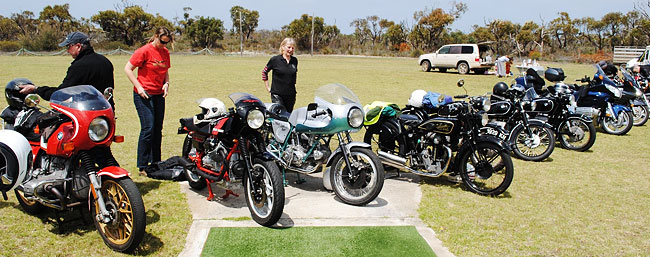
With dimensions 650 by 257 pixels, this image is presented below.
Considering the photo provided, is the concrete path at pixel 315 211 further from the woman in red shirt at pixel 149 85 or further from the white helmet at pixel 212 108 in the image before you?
the white helmet at pixel 212 108

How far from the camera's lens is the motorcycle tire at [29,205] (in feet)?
14.1

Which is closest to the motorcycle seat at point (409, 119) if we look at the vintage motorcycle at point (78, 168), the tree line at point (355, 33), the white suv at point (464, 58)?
the vintage motorcycle at point (78, 168)

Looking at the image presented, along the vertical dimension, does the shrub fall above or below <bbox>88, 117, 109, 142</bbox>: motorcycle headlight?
above

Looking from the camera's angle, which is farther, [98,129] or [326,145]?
[326,145]

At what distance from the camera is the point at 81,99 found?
3602mm

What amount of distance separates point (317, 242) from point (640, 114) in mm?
9824

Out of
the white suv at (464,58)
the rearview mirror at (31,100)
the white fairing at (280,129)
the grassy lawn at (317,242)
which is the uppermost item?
the white suv at (464,58)

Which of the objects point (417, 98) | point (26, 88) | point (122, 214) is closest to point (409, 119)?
point (417, 98)

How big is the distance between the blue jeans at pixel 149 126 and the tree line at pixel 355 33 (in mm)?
43922

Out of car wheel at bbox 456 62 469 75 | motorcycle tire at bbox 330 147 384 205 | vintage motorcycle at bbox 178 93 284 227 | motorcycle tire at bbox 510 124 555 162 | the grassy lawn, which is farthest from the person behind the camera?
car wheel at bbox 456 62 469 75

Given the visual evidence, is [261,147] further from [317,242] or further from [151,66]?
[151,66]

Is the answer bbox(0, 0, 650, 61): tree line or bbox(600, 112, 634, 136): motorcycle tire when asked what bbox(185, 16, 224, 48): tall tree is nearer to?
bbox(0, 0, 650, 61): tree line

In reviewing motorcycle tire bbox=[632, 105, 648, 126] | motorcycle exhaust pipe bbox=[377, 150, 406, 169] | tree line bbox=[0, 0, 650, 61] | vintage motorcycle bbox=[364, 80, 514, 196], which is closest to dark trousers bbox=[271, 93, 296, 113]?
vintage motorcycle bbox=[364, 80, 514, 196]

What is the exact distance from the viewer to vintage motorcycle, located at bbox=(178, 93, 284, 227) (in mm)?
4055
